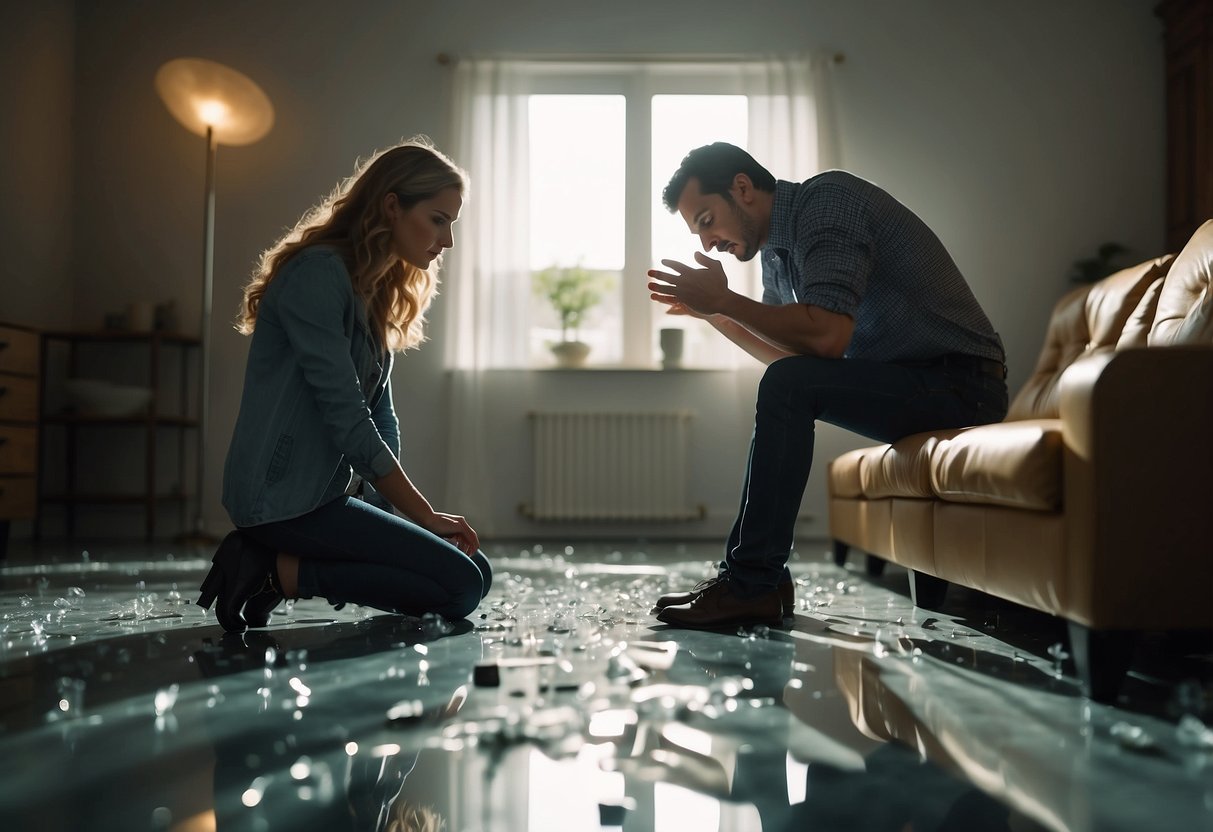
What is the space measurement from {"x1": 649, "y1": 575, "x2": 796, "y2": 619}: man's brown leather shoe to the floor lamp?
289 cm

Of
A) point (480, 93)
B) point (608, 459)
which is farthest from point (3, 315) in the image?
point (608, 459)

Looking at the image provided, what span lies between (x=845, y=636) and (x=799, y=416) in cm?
41

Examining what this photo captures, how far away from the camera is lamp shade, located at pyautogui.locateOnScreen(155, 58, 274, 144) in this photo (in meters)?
4.14

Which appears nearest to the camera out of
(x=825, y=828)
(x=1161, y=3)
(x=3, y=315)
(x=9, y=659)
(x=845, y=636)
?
(x=825, y=828)

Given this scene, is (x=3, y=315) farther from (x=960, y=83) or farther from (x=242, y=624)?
(x=960, y=83)

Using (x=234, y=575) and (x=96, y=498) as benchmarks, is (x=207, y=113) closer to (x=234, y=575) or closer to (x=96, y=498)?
(x=96, y=498)

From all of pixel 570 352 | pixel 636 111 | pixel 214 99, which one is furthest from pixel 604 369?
pixel 214 99

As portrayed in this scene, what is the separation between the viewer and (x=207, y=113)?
14.0 ft

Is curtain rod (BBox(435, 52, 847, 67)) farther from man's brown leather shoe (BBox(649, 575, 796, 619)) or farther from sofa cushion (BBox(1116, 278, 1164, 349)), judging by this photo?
man's brown leather shoe (BBox(649, 575, 796, 619))

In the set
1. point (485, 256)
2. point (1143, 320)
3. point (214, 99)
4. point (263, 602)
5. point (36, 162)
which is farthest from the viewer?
point (485, 256)

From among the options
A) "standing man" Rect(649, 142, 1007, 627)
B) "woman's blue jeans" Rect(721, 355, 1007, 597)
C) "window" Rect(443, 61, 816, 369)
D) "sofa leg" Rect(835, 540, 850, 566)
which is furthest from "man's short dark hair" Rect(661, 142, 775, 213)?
"window" Rect(443, 61, 816, 369)

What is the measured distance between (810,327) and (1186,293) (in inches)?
36.8

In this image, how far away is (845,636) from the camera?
181 cm

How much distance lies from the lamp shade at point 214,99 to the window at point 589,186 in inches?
35.8
